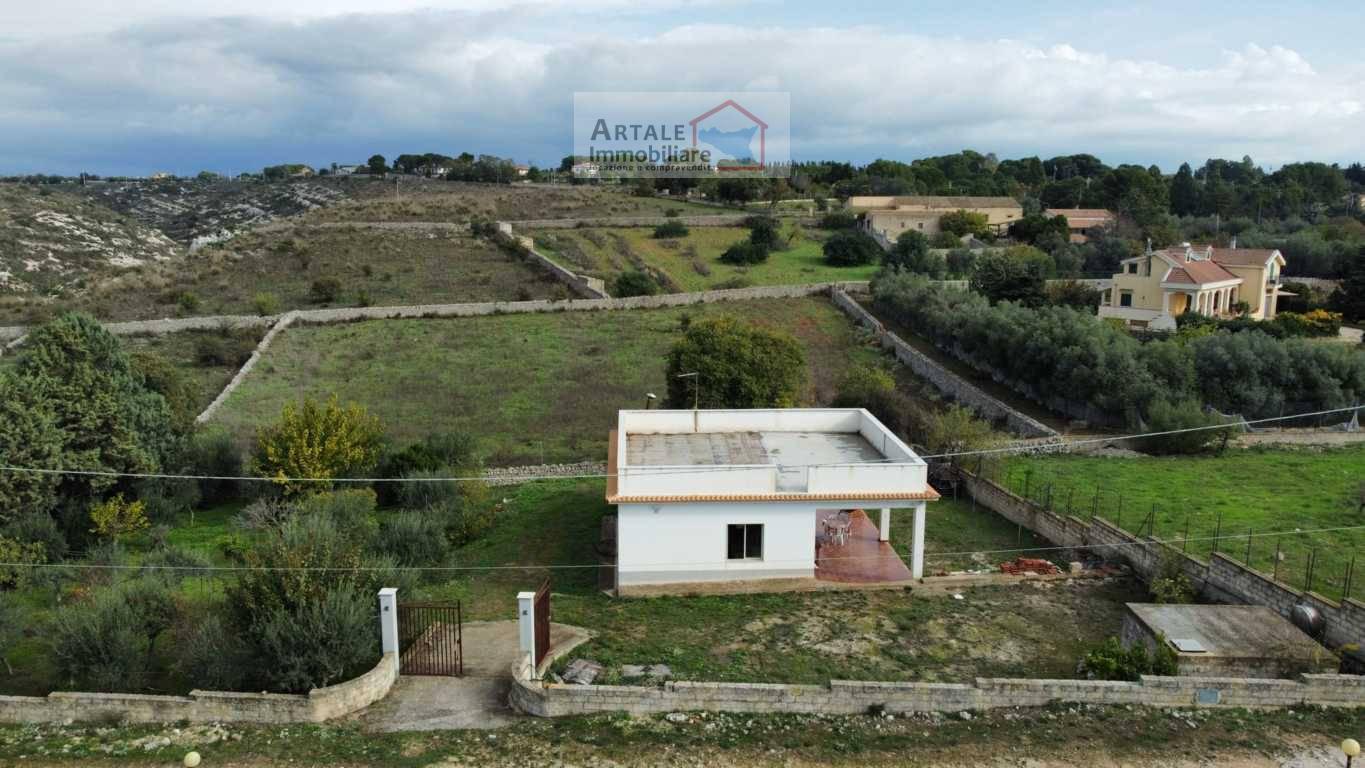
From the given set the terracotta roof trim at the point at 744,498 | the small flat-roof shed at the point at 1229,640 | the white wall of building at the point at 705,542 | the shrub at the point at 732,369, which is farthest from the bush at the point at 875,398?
the small flat-roof shed at the point at 1229,640

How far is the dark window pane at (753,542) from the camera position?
16.6 meters

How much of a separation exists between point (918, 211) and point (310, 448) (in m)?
57.5

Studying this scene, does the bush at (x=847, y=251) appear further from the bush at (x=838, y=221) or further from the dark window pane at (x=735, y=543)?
the dark window pane at (x=735, y=543)

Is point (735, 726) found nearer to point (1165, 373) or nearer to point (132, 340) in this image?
point (1165, 373)

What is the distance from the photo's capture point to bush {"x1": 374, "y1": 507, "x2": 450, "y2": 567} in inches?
693

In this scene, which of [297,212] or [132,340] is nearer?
[132,340]

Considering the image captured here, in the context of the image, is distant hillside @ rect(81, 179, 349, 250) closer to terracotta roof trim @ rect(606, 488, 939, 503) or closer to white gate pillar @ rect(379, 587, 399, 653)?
terracotta roof trim @ rect(606, 488, 939, 503)

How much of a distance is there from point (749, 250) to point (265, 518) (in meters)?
39.0

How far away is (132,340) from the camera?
38469 millimetres

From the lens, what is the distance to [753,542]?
16.7m

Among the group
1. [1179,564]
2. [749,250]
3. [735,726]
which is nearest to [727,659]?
[735,726]

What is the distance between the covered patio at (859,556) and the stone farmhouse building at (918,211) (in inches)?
1827

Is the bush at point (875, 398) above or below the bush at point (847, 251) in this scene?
below

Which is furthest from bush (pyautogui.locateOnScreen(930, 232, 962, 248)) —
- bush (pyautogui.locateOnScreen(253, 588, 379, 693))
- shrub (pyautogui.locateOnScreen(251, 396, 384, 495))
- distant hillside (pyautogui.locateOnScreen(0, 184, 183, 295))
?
bush (pyautogui.locateOnScreen(253, 588, 379, 693))
